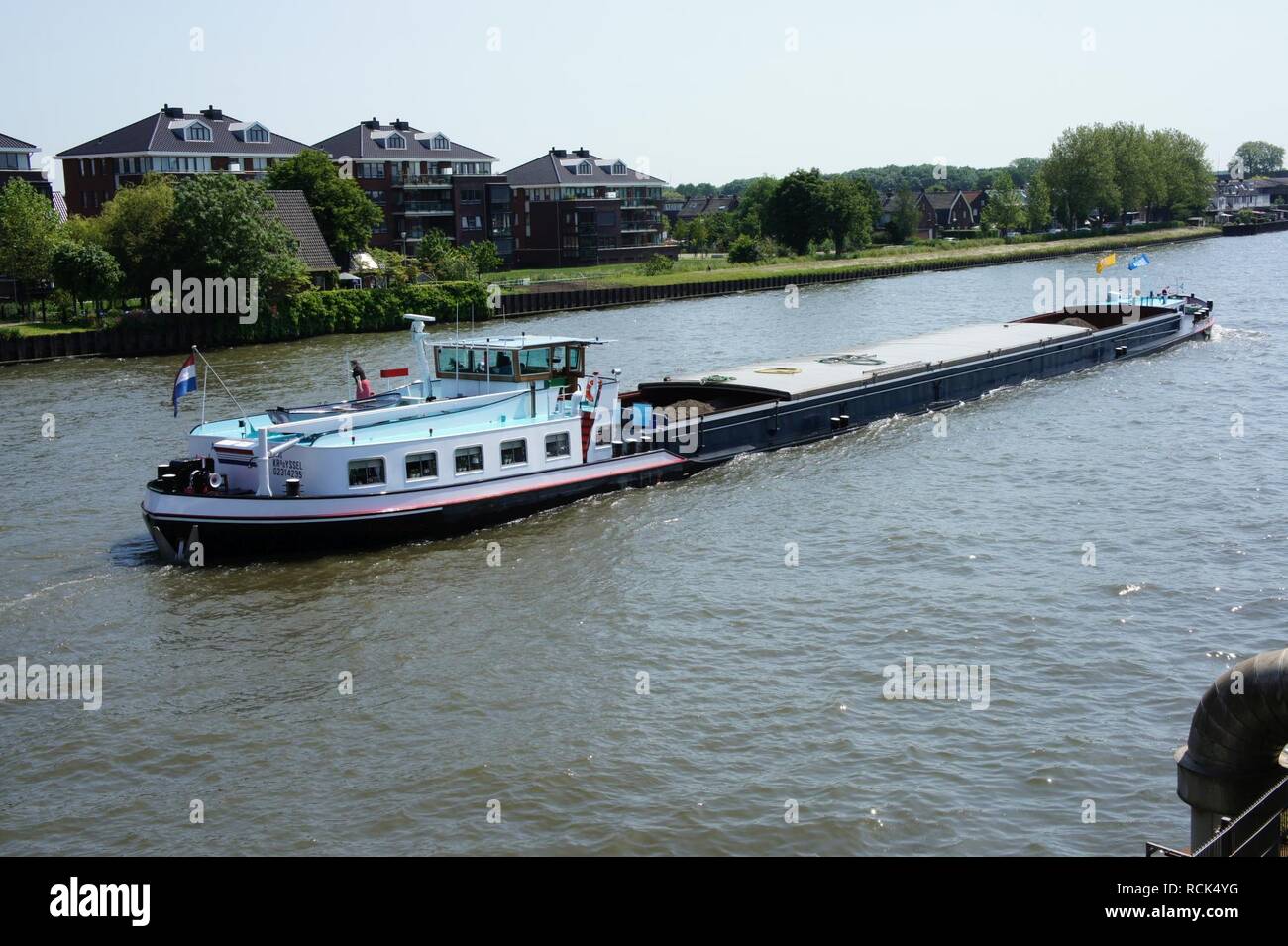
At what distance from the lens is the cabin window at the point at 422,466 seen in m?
28.8

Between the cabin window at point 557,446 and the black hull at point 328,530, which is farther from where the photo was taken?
the cabin window at point 557,446

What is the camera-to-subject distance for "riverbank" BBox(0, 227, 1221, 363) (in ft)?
210

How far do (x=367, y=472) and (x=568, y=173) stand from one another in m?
99.5

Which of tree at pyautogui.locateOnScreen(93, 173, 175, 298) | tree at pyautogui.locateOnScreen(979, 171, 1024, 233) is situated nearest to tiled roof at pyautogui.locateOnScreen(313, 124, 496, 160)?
tree at pyautogui.locateOnScreen(93, 173, 175, 298)

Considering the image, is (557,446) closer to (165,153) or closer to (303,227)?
(303,227)

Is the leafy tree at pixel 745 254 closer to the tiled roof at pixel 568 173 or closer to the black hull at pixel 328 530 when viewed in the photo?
the tiled roof at pixel 568 173

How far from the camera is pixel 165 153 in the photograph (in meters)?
94.4

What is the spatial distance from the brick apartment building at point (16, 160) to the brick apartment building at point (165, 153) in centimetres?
385

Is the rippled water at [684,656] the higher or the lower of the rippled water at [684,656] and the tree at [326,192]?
the lower

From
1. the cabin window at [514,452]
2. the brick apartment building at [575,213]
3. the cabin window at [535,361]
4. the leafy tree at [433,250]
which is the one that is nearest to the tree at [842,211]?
the brick apartment building at [575,213]

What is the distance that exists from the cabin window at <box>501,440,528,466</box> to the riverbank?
131ft

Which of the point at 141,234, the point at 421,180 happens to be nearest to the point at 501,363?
the point at 141,234
